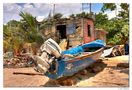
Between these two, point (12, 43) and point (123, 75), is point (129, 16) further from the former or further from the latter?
point (12, 43)

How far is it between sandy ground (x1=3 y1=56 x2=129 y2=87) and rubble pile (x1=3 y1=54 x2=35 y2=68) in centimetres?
7

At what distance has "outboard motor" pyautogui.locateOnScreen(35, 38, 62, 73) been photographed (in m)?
4.05

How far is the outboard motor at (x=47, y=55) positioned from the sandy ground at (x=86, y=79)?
25 cm

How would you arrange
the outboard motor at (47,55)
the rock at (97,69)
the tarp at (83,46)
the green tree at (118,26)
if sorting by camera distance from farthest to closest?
the rock at (97,69), the tarp at (83,46), the green tree at (118,26), the outboard motor at (47,55)

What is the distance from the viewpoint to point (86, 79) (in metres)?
4.38

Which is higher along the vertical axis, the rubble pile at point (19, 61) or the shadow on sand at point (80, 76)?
the rubble pile at point (19, 61)

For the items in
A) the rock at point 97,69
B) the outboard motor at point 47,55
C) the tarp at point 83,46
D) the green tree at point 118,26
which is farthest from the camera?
the rock at point 97,69

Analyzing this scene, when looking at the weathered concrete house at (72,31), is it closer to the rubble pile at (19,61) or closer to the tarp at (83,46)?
the tarp at (83,46)

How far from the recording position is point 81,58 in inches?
170

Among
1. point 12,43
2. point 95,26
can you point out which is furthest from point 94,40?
point 12,43

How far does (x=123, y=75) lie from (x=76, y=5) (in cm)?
135

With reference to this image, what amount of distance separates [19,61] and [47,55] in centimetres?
58

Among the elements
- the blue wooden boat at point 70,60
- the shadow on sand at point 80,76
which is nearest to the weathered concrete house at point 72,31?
the blue wooden boat at point 70,60

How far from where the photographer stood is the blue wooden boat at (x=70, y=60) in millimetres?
4070
